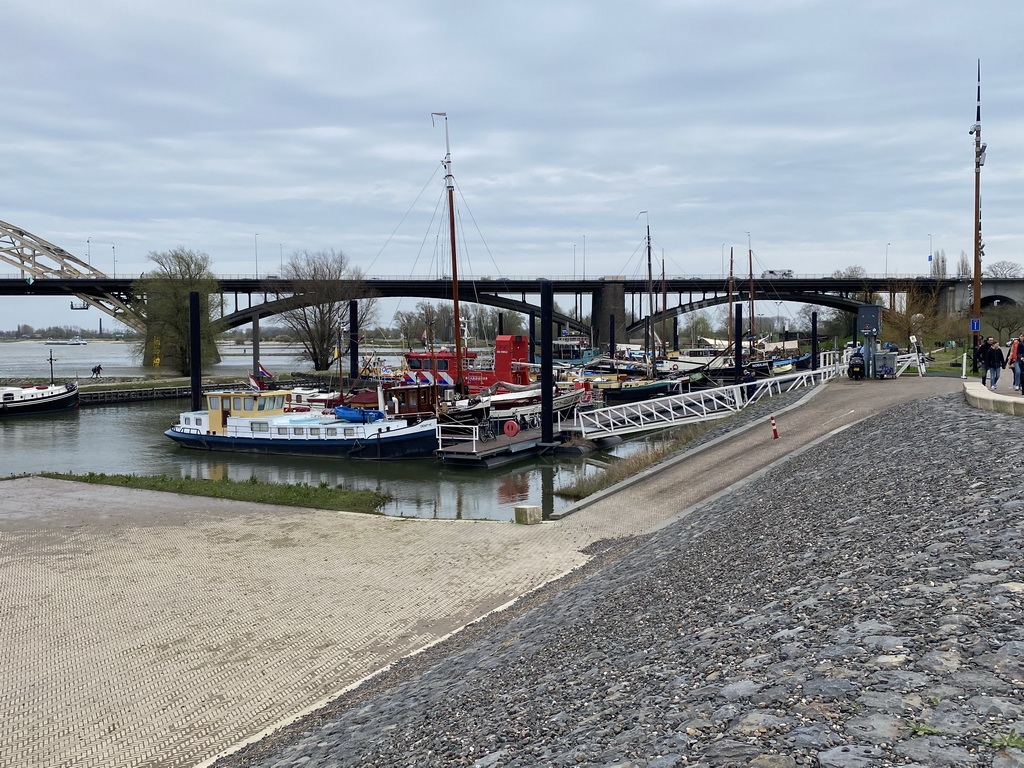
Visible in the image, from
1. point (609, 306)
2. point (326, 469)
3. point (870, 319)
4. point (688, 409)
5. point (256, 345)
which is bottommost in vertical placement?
point (326, 469)

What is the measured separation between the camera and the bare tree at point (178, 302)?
8181cm

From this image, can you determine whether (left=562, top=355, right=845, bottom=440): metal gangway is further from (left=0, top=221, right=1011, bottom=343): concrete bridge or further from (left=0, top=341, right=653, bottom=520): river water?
(left=0, top=221, right=1011, bottom=343): concrete bridge

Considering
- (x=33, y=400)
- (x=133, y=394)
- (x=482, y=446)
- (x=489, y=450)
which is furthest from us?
(x=133, y=394)

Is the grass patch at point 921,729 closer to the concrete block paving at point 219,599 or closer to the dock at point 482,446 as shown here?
the concrete block paving at point 219,599

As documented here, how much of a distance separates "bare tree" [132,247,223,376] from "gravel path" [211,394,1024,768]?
250ft

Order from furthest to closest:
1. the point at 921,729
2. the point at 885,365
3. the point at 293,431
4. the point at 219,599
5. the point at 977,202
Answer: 1. the point at 293,431
2. the point at 885,365
3. the point at 977,202
4. the point at 219,599
5. the point at 921,729

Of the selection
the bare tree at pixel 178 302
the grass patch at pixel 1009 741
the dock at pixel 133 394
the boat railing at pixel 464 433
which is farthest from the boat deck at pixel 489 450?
the bare tree at pixel 178 302

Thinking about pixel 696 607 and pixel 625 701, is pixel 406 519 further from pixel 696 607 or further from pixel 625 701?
pixel 625 701

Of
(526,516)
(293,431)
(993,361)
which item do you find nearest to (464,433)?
(293,431)

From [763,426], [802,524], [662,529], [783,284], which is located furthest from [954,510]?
[783,284]

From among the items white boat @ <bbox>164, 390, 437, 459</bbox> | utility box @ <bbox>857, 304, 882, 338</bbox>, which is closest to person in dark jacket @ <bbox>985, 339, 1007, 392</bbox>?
utility box @ <bbox>857, 304, 882, 338</bbox>

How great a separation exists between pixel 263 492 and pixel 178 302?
65.6m

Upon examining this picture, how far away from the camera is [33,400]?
5694 centimetres

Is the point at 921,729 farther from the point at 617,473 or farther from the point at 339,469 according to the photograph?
the point at 339,469
